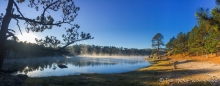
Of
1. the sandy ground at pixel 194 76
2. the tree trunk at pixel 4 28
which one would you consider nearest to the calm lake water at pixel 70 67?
the sandy ground at pixel 194 76

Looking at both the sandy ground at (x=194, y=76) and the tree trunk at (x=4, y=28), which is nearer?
the tree trunk at (x=4, y=28)

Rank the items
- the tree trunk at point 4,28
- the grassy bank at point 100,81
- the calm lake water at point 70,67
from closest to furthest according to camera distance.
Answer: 1. the tree trunk at point 4,28
2. the grassy bank at point 100,81
3. the calm lake water at point 70,67

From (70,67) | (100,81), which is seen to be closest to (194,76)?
(100,81)

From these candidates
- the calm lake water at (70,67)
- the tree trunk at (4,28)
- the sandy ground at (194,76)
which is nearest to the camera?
the tree trunk at (4,28)

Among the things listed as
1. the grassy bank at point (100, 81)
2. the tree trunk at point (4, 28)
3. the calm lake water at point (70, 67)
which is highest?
the tree trunk at point (4, 28)

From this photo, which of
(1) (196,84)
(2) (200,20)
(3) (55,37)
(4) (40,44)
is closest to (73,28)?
(3) (55,37)

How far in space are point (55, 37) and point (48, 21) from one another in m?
1.90

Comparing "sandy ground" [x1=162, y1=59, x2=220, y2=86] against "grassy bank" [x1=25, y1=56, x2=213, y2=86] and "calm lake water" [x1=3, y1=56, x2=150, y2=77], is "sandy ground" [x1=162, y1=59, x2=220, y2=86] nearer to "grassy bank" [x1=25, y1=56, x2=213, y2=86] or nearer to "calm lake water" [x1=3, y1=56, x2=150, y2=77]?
"grassy bank" [x1=25, y1=56, x2=213, y2=86]

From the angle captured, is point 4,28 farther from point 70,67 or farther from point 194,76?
point 70,67

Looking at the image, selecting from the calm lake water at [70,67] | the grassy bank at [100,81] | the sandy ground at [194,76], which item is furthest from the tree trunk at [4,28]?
the calm lake water at [70,67]

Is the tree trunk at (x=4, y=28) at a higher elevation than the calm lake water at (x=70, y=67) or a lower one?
higher

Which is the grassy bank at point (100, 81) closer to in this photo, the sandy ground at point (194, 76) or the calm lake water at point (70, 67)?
the sandy ground at point (194, 76)

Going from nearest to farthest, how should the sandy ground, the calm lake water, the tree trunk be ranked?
the tree trunk < the sandy ground < the calm lake water

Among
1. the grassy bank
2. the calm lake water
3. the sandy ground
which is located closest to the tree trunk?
the grassy bank
